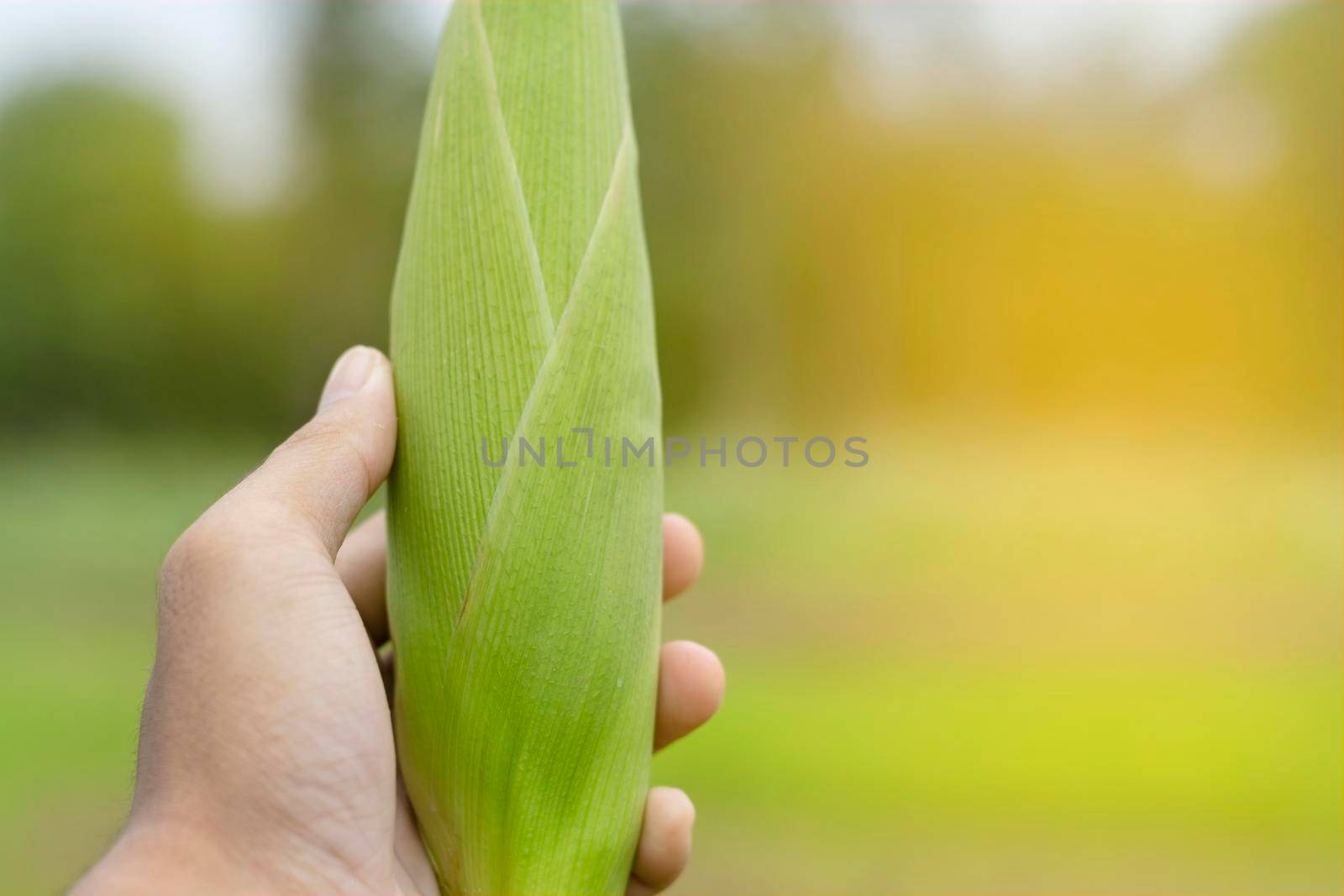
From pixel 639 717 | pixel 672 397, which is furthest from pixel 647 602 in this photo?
pixel 672 397

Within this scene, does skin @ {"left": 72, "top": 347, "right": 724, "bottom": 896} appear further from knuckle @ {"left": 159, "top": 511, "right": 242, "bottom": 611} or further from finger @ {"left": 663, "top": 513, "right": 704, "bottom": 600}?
finger @ {"left": 663, "top": 513, "right": 704, "bottom": 600}

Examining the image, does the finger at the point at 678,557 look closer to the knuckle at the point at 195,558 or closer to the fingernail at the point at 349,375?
the fingernail at the point at 349,375

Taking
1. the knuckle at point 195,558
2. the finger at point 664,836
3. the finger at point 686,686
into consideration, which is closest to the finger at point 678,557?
the finger at point 686,686

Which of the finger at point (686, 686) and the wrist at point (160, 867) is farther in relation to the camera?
the finger at point (686, 686)

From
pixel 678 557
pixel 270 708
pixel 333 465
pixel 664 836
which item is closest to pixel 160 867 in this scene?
pixel 270 708

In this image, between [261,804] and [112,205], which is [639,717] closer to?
[261,804]

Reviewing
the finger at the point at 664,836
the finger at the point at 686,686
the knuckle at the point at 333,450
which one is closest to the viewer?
the knuckle at the point at 333,450
